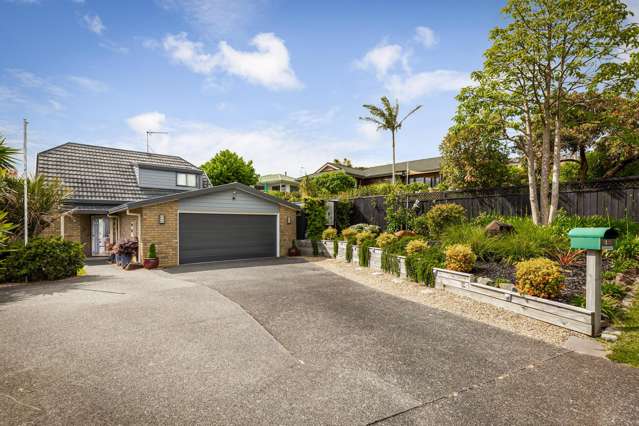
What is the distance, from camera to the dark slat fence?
8391 mm

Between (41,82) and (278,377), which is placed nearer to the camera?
(278,377)

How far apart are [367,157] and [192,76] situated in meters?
24.9

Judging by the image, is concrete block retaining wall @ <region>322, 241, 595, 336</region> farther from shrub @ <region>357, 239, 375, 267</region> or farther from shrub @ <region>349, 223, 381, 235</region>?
shrub @ <region>349, 223, 381, 235</region>

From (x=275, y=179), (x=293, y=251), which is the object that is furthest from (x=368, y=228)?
(x=275, y=179)

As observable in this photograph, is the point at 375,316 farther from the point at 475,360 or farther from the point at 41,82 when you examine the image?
the point at 41,82

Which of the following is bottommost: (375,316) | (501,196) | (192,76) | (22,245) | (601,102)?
(375,316)

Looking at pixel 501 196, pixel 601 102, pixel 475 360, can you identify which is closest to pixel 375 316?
pixel 475 360

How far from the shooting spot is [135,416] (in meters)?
2.65

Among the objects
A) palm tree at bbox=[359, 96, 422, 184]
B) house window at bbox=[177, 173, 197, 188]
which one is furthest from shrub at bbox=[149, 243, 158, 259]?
palm tree at bbox=[359, 96, 422, 184]

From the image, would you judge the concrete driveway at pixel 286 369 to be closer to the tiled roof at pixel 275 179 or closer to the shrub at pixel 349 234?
the shrub at pixel 349 234

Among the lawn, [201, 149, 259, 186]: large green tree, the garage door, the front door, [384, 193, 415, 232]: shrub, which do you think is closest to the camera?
the lawn

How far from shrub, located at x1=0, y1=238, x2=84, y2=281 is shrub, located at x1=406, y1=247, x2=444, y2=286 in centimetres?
1053

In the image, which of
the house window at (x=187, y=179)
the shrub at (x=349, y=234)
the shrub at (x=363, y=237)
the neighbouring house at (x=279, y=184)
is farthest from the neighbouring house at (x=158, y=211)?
the neighbouring house at (x=279, y=184)

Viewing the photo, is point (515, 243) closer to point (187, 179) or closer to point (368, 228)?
point (368, 228)
